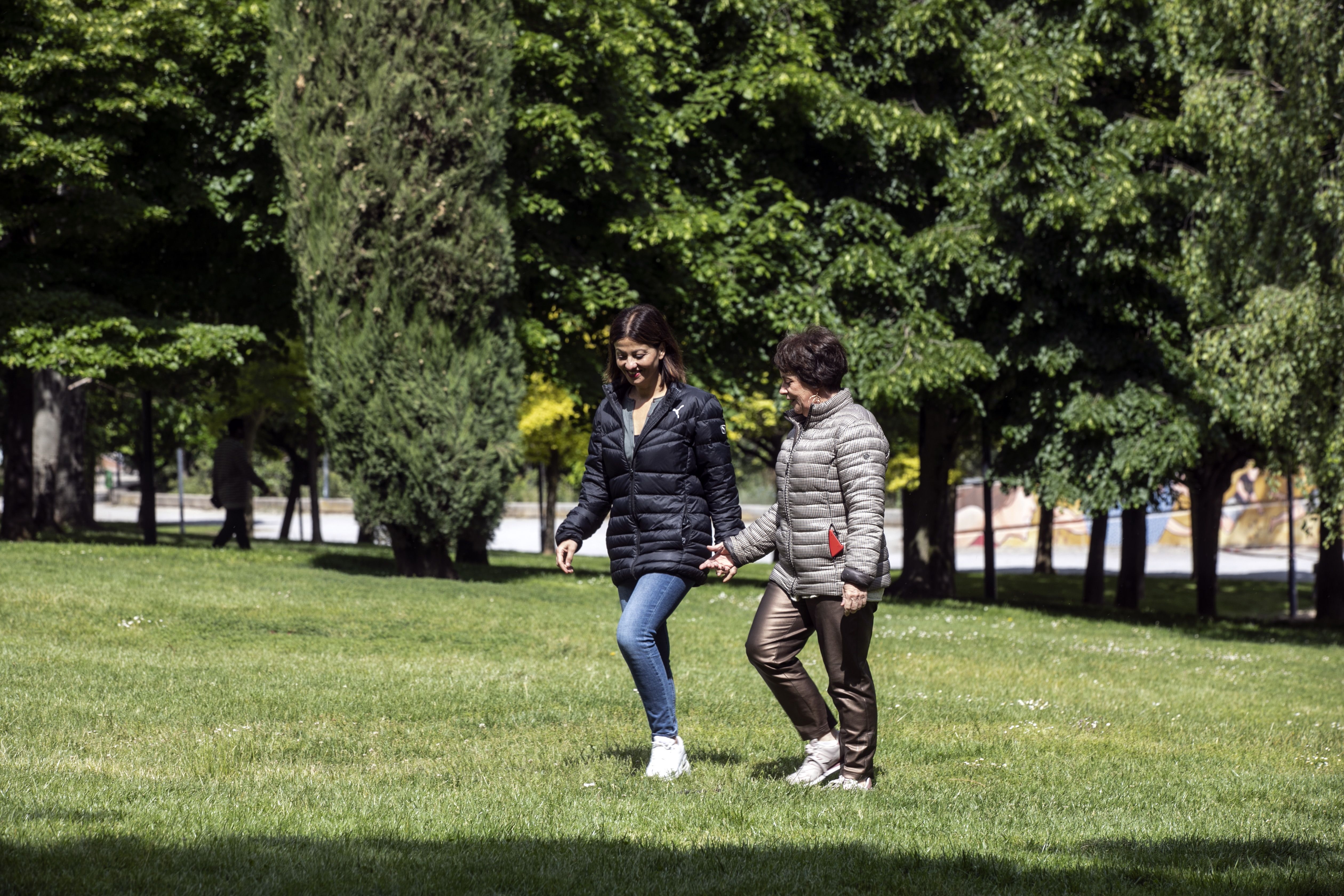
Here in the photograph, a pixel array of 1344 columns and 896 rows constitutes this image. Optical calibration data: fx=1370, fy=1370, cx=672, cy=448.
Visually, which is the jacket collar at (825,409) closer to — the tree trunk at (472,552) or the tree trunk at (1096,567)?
the tree trunk at (472,552)

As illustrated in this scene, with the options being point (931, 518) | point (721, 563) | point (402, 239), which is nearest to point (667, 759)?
point (721, 563)

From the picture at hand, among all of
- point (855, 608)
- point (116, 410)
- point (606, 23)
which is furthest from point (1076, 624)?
point (116, 410)

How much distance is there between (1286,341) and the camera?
15125 millimetres

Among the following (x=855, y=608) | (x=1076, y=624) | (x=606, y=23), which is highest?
(x=606, y=23)

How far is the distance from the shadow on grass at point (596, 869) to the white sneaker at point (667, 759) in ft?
3.73

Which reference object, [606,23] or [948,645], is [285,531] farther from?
[948,645]

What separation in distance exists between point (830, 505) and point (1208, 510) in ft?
67.0

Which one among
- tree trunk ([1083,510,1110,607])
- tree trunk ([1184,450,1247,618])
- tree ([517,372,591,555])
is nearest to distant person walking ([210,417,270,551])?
tree ([517,372,591,555])

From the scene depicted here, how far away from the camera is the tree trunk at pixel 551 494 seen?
33656 millimetres

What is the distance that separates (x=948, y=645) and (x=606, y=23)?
10023 mm

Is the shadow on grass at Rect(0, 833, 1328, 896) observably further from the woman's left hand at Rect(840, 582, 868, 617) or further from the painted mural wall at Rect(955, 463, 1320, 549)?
the painted mural wall at Rect(955, 463, 1320, 549)

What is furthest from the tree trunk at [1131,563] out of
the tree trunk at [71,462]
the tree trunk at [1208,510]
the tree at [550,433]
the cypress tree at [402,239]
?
the tree trunk at [71,462]

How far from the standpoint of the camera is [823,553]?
18.6 feet

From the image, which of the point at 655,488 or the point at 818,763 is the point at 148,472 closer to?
the point at 655,488
